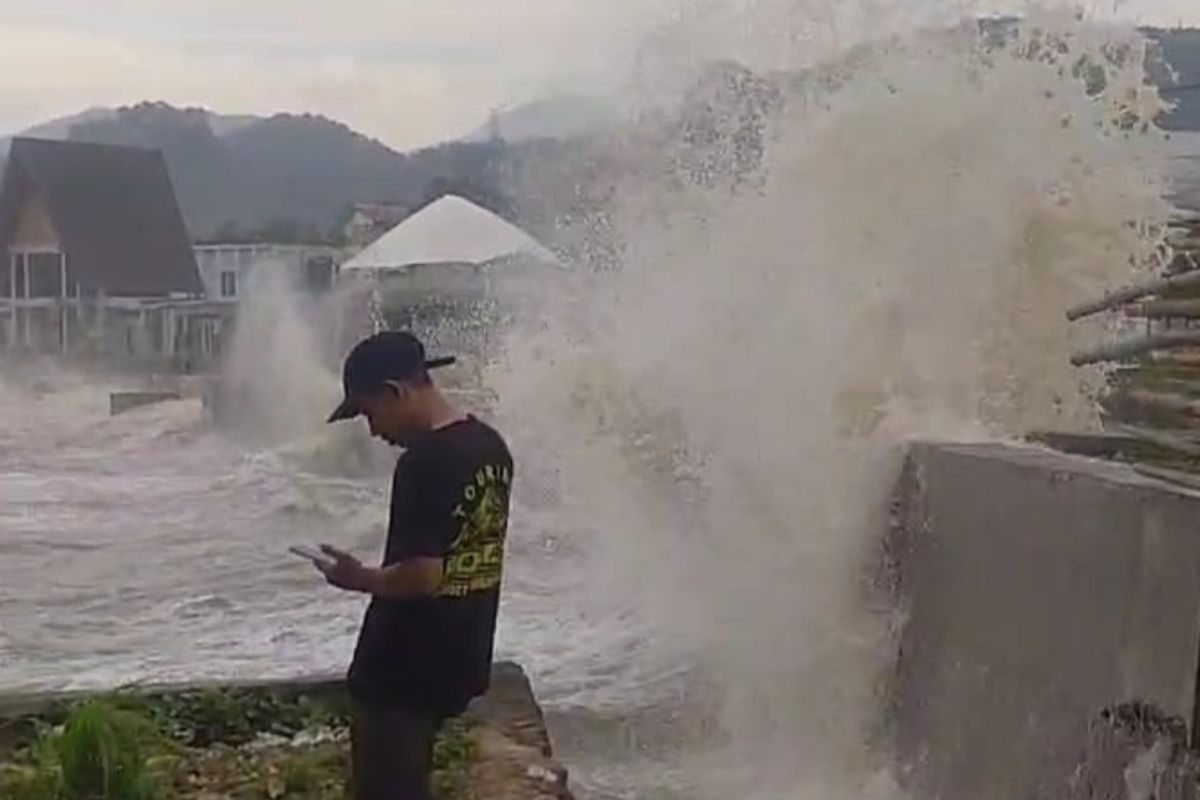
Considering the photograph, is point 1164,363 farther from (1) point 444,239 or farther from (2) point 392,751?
(1) point 444,239

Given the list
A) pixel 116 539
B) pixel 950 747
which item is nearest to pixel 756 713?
pixel 950 747

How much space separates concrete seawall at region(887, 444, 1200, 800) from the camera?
5.20m

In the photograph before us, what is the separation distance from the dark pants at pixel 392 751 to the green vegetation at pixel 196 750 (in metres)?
0.94

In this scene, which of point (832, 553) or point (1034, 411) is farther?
point (1034, 411)

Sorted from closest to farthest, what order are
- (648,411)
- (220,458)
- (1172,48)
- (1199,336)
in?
(1199,336), (648,411), (1172,48), (220,458)

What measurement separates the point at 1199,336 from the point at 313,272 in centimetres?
2190

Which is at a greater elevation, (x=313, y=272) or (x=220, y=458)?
(x=313, y=272)

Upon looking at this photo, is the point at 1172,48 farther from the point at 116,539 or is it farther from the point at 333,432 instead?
the point at 333,432

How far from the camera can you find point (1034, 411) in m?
9.14

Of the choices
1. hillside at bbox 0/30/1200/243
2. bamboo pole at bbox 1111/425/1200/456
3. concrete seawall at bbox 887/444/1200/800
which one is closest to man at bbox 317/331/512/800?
concrete seawall at bbox 887/444/1200/800

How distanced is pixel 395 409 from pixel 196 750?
7.17 ft

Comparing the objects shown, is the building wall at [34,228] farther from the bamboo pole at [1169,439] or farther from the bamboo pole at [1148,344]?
the bamboo pole at [1169,439]

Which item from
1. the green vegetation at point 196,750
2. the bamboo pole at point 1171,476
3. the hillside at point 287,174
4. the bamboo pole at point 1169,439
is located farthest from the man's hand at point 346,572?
the hillside at point 287,174

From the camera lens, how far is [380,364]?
13.3ft
